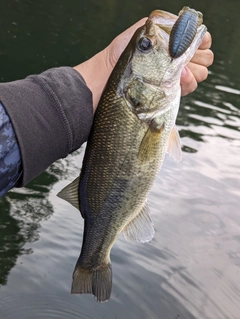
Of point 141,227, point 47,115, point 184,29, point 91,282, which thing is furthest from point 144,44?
point 91,282

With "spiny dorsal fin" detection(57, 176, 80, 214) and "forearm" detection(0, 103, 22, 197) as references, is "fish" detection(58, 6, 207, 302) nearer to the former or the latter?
"spiny dorsal fin" detection(57, 176, 80, 214)

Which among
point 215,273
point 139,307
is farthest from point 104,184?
point 215,273

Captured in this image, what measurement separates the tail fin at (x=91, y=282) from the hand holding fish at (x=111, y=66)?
3.15 ft

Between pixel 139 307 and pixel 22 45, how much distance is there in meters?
10.3

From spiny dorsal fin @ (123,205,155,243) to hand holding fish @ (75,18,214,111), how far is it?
68cm

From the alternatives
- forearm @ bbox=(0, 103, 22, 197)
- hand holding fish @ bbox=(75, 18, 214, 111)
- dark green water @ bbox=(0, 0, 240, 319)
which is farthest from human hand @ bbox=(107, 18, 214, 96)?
dark green water @ bbox=(0, 0, 240, 319)

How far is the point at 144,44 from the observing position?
8.34 ft

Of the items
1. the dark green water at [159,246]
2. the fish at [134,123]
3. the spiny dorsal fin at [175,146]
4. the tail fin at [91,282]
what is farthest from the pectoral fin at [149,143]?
the dark green water at [159,246]

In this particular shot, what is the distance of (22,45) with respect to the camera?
14.0m

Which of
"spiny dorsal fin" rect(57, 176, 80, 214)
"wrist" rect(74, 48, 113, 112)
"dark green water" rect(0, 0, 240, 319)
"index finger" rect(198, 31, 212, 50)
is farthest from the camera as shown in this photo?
"dark green water" rect(0, 0, 240, 319)

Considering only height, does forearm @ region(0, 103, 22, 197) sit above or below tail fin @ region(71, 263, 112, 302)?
above

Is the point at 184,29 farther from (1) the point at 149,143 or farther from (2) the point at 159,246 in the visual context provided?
(2) the point at 159,246

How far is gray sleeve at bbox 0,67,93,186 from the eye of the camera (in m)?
2.35

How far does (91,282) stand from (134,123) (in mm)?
987
